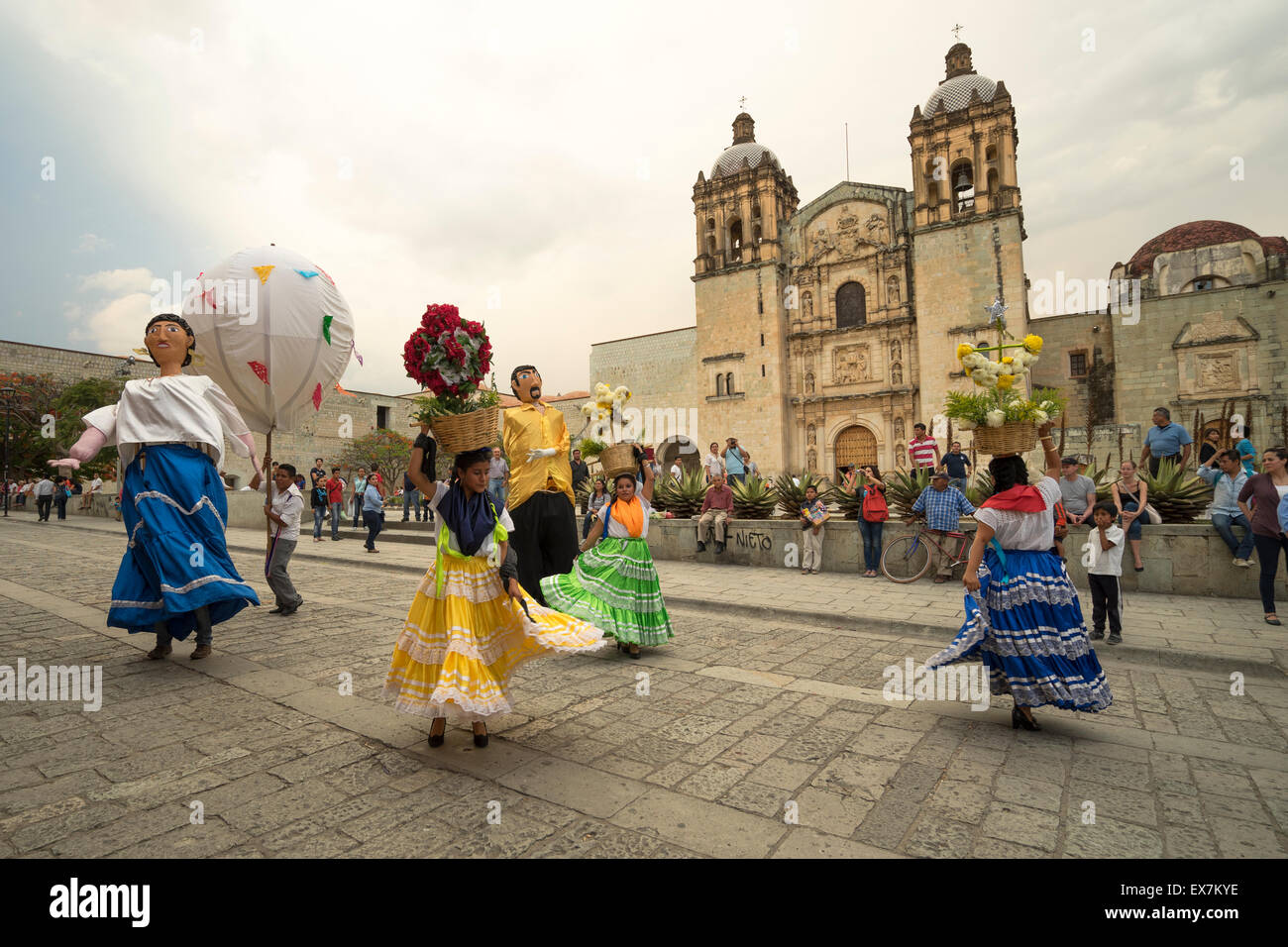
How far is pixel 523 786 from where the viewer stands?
2.92 metres

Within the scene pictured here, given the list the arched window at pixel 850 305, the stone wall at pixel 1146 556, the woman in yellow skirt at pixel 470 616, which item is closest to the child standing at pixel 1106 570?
Answer: the stone wall at pixel 1146 556

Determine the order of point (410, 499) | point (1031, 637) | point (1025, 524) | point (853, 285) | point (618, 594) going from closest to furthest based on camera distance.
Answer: point (1031, 637)
point (1025, 524)
point (618, 594)
point (410, 499)
point (853, 285)

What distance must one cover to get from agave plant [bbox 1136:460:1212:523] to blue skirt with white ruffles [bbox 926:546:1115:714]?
6582mm

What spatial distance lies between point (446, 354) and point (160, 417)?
A: 8.80 feet

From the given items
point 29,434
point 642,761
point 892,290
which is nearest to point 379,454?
point 29,434

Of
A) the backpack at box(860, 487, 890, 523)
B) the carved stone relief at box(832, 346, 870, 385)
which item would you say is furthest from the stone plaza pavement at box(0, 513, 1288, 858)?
the carved stone relief at box(832, 346, 870, 385)

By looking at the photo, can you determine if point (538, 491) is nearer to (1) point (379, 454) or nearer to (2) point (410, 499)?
(2) point (410, 499)

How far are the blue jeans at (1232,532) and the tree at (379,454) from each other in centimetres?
3977

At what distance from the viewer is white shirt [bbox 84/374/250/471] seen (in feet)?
14.6

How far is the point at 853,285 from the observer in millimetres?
32594

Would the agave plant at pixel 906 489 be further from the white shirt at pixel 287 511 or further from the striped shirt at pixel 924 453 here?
the white shirt at pixel 287 511

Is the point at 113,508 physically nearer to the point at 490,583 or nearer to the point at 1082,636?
the point at 490,583

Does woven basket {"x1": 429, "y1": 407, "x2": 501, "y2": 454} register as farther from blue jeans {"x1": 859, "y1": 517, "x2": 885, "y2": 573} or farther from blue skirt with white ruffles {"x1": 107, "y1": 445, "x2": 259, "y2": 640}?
blue jeans {"x1": 859, "y1": 517, "x2": 885, "y2": 573}

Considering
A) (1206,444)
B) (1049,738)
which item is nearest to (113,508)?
(1049,738)
